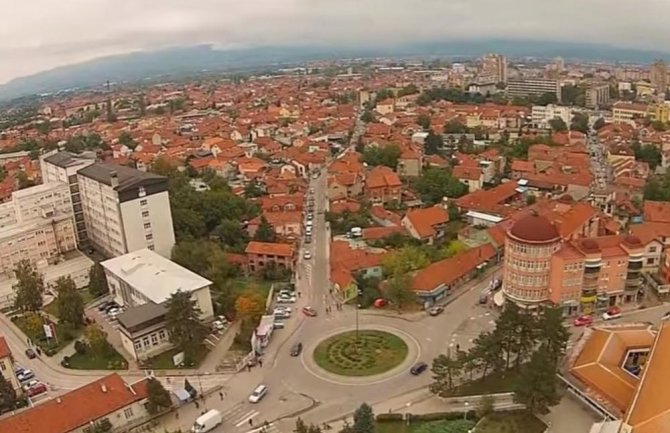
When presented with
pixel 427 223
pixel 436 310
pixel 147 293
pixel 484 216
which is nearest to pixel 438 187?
pixel 484 216

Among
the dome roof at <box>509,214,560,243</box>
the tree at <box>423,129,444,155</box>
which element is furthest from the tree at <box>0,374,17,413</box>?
the tree at <box>423,129,444,155</box>

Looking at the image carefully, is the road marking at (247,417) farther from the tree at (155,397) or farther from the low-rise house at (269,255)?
the low-rise house at (269,255)

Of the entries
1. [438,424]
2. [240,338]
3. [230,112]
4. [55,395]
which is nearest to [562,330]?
[438,424]

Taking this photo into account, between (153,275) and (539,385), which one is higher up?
(153,275)

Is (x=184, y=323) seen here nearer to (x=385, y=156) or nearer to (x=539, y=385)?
(x=539, y=385)

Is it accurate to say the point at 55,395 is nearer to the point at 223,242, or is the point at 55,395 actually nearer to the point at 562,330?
the point at 223,242

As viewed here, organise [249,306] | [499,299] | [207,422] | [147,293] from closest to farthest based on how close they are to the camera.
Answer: [207,422]
[249,306]
[147,293]
[499,299]

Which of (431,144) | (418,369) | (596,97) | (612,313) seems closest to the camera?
(418,369)
